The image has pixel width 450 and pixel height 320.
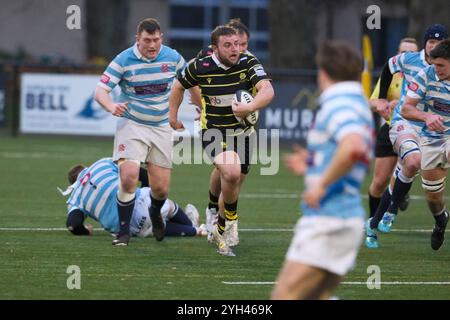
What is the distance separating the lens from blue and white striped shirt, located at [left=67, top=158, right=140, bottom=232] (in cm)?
1116

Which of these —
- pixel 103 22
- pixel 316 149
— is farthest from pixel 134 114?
pixel 103 22

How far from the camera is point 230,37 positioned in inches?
403

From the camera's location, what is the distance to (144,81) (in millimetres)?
10836

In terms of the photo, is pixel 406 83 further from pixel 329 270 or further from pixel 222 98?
pixel 329 270

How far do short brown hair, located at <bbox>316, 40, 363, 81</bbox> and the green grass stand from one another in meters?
2.45

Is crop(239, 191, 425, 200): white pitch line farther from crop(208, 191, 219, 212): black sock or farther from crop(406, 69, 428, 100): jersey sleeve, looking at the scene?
crop(406, 69, 428, 100): jersey sleeve

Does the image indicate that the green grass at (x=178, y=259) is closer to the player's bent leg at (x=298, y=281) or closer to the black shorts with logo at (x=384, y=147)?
the black shorts with logo at (x=384, y=147)

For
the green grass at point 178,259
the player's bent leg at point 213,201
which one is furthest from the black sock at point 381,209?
the player's bent leg at point 213,201

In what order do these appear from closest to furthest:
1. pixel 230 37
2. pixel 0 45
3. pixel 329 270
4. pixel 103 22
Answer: pixel 329 270, pixel 230 37, pixel 103 22, pixel 0 45

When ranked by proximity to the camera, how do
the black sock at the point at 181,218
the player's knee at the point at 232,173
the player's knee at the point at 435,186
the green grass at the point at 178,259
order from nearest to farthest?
the green grass at the point at 178,259
the player's knee at the point at 232,173
the player's knee at the point at 435,186
the black sock at the point at 181,218

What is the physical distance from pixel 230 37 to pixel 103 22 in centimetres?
2601

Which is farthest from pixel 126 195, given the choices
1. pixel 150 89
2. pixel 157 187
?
pixel 150 89

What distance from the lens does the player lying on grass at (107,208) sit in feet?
36.7

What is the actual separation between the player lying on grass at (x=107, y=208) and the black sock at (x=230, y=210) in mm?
1134
